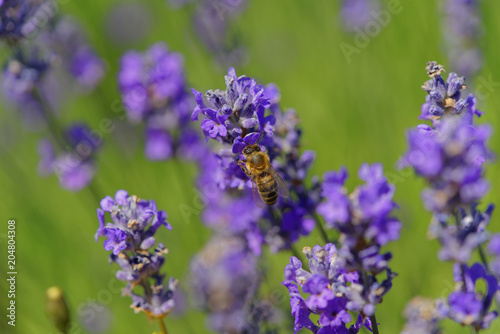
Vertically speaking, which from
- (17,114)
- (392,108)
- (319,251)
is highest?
(392,108)

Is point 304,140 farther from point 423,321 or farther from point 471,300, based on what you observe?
point 471,300

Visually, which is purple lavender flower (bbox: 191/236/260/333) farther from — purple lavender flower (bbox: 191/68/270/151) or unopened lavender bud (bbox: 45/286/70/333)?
purple lavender flower (bbox: 191/68/270/151)

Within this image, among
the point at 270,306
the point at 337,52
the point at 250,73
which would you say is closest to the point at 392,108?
the point at 337,52

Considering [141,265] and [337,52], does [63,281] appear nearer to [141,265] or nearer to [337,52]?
[141,265]

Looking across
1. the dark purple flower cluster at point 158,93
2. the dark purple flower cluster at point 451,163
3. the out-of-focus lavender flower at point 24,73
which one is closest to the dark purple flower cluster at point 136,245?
the dark purple flower cluster at point 451,163

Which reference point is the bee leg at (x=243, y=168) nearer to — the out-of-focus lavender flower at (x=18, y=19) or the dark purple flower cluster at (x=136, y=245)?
the dark purple flower cluster at (x=136, y=245)
